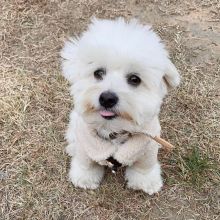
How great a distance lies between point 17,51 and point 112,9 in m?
0.84

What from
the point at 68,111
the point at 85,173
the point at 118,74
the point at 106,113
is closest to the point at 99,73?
the point at 118,74

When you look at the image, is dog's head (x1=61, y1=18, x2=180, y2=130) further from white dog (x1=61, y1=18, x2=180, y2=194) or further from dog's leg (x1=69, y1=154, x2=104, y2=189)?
dog's leg (x1=69, y1=154, x2=104, y2=189)

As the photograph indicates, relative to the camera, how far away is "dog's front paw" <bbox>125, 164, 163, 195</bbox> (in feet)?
9.87

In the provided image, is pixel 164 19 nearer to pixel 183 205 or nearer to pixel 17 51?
pixel 17 51

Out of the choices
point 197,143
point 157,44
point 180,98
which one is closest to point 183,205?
point 197,143

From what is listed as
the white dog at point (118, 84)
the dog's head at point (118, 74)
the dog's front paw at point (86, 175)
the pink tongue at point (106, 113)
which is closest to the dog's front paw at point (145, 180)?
the dog's front paw at point (86, 175)

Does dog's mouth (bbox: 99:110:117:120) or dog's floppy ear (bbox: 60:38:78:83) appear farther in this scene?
dog's floppy ear (bbox: 60:38:78:83)

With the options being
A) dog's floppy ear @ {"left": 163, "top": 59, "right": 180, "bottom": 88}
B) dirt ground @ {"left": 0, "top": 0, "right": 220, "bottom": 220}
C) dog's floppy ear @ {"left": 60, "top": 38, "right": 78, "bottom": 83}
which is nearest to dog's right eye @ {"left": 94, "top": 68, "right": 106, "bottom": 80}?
dog's floppy ear @ {"left": 60, "top": 38, "right": 78, "bottom": 83}

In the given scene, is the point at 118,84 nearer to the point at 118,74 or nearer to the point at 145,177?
the point at 118,74

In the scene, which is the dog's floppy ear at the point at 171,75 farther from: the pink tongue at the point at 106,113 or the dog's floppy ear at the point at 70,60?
the dog's floppy ear at the point at 70,60

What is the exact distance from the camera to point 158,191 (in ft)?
10.0

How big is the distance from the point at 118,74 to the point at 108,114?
195 mm

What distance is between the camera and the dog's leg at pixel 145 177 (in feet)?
9.80

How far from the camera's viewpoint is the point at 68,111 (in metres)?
3.45
